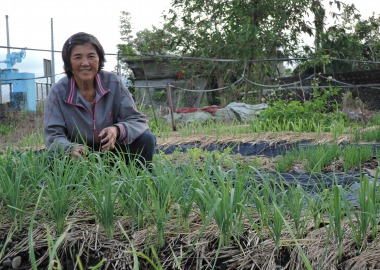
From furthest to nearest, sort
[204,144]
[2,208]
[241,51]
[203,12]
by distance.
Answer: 1. [203,12]
2. [241,51]
3. [204,144]
4. [2,208]

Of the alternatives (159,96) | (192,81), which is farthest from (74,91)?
(192,81)

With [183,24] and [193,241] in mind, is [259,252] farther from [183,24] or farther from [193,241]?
[183,24]

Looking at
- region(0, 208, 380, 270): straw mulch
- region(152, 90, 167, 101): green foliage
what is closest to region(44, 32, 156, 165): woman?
region(0, 208, 380, 270): straw mulch

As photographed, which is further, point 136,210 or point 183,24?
point 183,24

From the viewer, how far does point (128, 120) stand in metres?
2.92

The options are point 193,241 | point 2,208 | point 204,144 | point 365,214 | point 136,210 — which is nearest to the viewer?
point 365,214

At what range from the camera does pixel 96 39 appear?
286cm

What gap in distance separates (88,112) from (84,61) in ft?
0.95

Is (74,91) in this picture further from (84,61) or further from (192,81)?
Answer: (192,81)

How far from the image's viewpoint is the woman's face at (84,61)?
9.14 feet

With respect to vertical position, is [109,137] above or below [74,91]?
below

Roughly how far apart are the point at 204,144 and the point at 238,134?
490 mm

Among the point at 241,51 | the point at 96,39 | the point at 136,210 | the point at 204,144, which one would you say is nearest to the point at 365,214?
the point at 136,210

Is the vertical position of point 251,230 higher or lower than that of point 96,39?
lower
